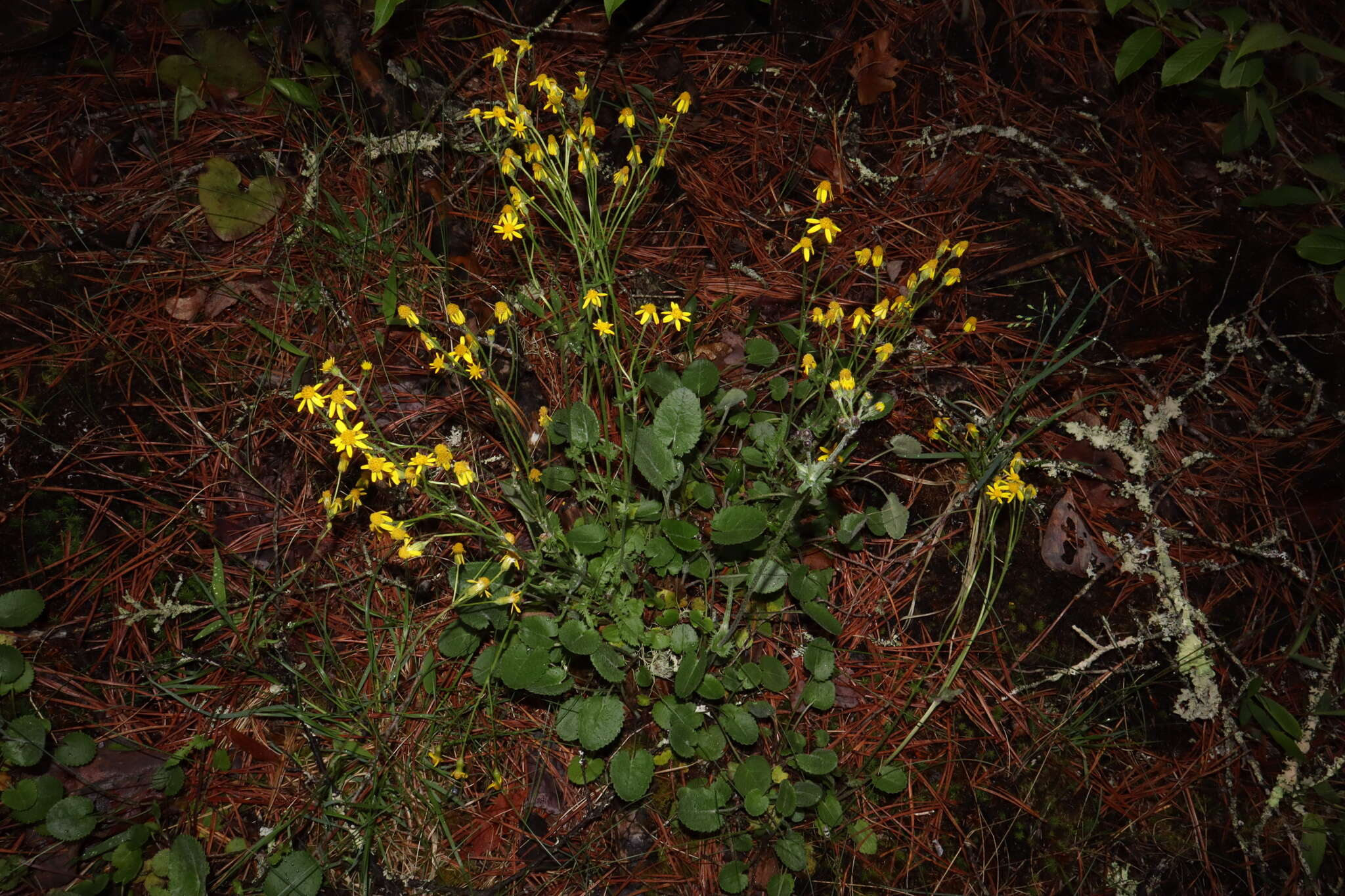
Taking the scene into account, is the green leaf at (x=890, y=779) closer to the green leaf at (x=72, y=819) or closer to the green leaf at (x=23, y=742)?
the green leaf at (x=72, y=819)

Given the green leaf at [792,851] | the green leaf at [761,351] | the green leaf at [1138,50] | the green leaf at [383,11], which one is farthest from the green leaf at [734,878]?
the green leaf at [1138,50]

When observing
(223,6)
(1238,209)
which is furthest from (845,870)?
(223,6)

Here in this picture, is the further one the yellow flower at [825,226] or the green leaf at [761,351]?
the green leaf at [761,351]

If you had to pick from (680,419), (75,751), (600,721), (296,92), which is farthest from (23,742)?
(296,92)

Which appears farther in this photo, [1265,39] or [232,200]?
[232,200]

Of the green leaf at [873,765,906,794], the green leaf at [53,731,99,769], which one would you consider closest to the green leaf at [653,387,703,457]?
the green leaf at [873,765,906,794]

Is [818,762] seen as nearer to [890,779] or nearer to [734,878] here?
[890,779]

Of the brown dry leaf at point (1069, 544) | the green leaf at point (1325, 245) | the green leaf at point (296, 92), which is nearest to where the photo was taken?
the brown dry leaf at point (1069, 544)
